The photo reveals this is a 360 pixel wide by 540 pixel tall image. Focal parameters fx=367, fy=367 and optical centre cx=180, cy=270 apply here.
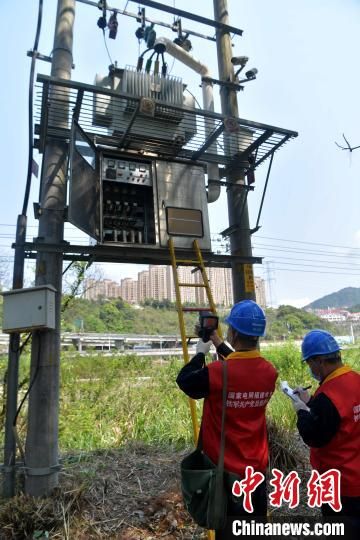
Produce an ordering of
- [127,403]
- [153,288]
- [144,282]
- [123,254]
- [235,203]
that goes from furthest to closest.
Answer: [144,282]
[153,288]
[127,403]
[235,203]
[123,254]

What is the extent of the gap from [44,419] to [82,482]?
0.82m

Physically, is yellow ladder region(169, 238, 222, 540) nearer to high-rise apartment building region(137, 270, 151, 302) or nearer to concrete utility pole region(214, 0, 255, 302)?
concrete utility pole region(214, 0, 255, 302)

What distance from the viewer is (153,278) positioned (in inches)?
1469

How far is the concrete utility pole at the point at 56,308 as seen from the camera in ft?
12.3

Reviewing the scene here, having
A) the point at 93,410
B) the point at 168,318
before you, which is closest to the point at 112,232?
the point at 93,410

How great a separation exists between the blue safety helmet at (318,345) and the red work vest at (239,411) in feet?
1.35

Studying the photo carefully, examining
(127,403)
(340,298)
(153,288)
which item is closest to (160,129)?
(127,403)

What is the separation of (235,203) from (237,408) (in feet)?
12.0

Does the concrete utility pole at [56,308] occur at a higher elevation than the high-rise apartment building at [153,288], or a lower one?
lower

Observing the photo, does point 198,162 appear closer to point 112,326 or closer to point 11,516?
point 11,516

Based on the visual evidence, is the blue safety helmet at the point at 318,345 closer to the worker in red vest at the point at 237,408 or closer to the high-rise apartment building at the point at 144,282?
the worker in red vest at the point at 237,408

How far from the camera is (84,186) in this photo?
4.23 m

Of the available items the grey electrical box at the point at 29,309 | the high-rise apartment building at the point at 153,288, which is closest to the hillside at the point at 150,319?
the high-rise apartment building at the point at 153,288

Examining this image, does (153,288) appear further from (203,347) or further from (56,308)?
(203,347)
